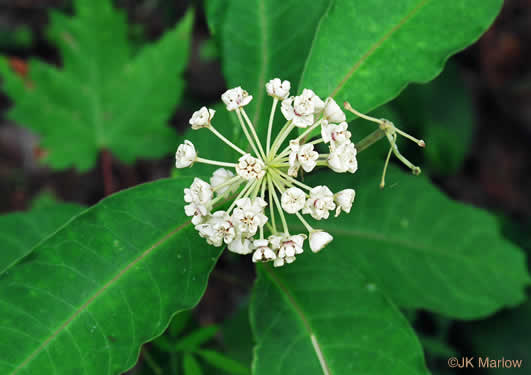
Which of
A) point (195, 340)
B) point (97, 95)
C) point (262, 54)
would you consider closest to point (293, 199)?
point (262, 54)

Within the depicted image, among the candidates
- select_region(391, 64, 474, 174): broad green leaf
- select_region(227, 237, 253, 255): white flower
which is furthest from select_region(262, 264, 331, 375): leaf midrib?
select_region(391, 64, 474, 174): broad green leaf

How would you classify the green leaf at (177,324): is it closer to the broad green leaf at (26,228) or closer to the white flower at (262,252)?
the broad green leaf at (26,228)

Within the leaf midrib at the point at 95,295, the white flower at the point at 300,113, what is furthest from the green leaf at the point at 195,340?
the white flower at the point at 300,113

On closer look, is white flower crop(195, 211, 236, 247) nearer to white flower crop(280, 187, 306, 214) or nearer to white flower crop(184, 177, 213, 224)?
white flower crop(184, 177, 213, 224)

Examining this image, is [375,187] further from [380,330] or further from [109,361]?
[109,361]

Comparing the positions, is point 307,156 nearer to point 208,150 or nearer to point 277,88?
point 277,88

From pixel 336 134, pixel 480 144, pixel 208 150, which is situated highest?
pixel 480 144

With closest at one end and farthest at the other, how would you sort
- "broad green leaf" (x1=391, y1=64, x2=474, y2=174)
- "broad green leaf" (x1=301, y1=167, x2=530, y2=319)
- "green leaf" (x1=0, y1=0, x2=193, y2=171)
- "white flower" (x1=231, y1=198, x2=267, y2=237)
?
"white flower" (x1=231, y1=198, x2=267, y2=237), "broad green leaf" (x1=301, y1=167, x2=530, y2=319), "green leaf" (x1=0, y1=0, x2=193, y2=171), "broad green leaf" (x1=391, y1=64, x2=474, y2=174)

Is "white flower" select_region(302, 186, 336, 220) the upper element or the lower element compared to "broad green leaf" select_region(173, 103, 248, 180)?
lower
